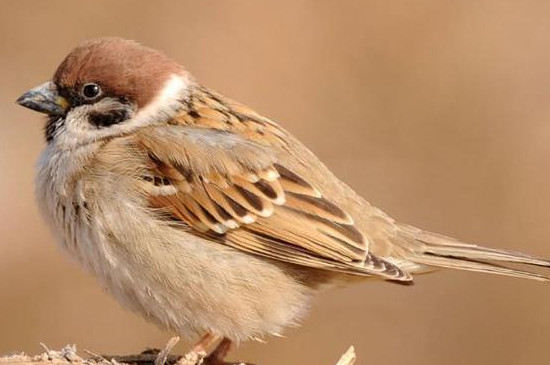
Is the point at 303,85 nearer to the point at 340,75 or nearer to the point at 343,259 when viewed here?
the point at 340,75

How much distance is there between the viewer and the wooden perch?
515cm

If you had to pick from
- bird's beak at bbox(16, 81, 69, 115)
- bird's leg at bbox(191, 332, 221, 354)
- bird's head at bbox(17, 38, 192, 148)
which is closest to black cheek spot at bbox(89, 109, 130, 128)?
bird's head at bbox(17, 38, 192, 148)

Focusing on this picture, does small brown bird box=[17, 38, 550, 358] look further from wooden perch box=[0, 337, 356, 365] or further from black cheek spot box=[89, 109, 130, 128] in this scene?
wooden perch box=[0, 337, 356, 365]

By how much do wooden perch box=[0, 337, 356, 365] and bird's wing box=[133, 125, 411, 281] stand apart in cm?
49

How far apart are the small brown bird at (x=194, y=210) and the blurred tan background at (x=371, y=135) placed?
366 cm

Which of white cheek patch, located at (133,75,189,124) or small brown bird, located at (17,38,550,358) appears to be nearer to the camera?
small brown bird, located at (17,38,550,358)

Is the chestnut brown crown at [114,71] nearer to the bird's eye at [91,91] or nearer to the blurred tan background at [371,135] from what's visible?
the bird's eye at [91,91]

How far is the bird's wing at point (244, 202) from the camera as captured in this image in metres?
5.66

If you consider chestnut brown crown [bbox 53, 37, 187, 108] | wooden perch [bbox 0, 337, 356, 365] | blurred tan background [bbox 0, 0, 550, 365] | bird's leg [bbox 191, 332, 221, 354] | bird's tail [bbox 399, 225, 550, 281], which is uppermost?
blurred tan background [bbox 0, 0, 550, 365]

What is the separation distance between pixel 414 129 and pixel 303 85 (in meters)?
1.13

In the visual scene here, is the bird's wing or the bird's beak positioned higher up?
the bird's wing

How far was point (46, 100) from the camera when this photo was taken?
5898mm

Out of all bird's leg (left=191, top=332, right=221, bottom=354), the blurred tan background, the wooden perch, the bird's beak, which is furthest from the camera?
the blurred tan background

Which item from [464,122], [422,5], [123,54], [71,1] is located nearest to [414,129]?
[464,122]
